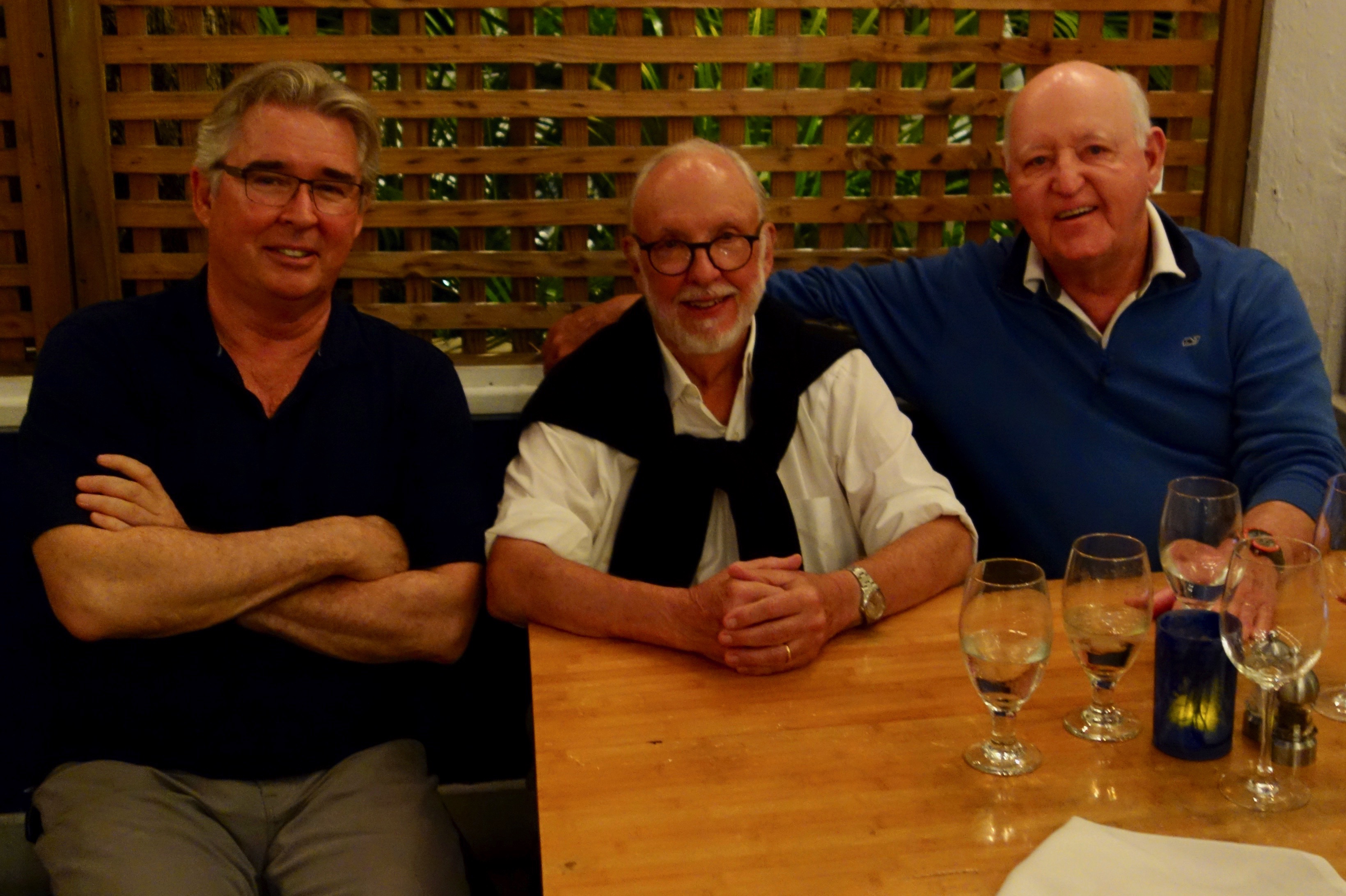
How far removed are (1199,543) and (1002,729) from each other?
0.41 meters

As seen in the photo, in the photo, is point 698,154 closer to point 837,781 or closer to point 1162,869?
point 837,781

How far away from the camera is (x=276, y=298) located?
194 centimetres

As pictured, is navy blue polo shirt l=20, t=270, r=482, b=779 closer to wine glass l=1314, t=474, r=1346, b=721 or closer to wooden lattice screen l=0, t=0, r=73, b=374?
wooden lattice screen l=0, t=0, r=73, b=374

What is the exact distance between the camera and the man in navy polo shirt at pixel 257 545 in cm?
174

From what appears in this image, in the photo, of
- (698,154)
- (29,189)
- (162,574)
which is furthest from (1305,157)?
(29,189)

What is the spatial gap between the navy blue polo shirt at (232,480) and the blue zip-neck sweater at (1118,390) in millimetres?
980

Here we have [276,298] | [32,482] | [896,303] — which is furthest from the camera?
[896,303]

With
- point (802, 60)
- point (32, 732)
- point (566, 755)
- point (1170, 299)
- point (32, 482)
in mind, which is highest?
point (802, 60)

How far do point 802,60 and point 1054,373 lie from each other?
2.71 ft

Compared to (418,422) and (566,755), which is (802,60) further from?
(566,755)

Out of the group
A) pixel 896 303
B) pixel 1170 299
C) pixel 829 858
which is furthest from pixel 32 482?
pixel 1170 299

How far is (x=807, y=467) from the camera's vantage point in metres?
2.12

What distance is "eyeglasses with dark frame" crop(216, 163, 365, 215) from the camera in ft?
6.35

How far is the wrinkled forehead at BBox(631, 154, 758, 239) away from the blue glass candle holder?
99 centimetres
